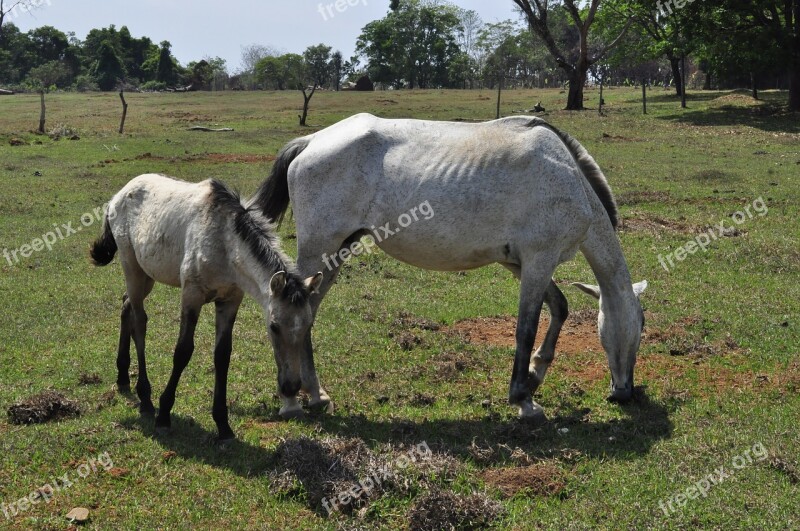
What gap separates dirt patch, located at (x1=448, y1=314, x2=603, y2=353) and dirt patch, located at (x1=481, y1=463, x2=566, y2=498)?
140 inches

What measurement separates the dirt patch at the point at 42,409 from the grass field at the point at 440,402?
0.66ft

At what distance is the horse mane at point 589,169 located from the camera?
7.91 m

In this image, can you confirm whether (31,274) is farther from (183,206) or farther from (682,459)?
(682,459)

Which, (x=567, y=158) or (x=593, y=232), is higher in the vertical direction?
(x=567, y=158)

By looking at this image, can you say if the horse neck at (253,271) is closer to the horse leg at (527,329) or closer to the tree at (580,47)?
the horse leg at (527,329)

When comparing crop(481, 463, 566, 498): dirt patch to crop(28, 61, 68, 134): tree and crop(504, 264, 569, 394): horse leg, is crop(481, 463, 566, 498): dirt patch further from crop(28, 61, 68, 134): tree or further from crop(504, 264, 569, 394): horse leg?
crop(28, 61, 68, 134): tree

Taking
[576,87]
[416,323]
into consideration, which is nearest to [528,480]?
[416,323]

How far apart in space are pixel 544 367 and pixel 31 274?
9427 mm

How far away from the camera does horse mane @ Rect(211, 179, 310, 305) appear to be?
620cm

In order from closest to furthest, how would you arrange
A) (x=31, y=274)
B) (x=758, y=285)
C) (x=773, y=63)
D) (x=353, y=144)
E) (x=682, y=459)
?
(x=682, y=459) < (x=353, y=144) < (x=758, y=285) < (x=31, y=274) < (x=773, y=63)

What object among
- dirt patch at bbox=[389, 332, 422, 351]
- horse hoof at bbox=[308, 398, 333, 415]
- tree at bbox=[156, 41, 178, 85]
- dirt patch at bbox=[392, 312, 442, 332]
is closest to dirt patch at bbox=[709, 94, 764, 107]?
dirt patch at bbox=[392, 312, 442, 332]

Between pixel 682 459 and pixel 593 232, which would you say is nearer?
pixel 682 459

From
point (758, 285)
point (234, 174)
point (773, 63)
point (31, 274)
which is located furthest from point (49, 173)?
point (773, 63)

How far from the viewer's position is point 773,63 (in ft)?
113
